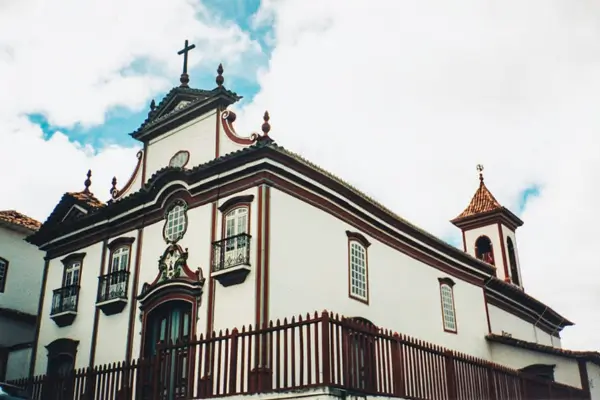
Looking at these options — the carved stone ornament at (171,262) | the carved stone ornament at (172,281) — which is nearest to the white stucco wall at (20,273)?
the carved stone ornament at (172,281)

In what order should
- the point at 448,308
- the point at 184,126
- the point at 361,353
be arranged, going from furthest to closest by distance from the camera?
1. the point at 448,308
2. the point at 184,126
3. the point at 361,353

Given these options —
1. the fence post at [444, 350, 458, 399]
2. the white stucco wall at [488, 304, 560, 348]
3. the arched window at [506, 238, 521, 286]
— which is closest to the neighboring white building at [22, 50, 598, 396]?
the white stucco wall at [488, 304, 560, 348]

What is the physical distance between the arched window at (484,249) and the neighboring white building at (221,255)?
33.9 feet

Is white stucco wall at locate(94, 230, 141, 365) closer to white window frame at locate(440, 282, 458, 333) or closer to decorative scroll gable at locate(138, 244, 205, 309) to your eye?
decorative scroll gable at locate(138, 244, 205, 309)

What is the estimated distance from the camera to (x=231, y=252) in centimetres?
1669

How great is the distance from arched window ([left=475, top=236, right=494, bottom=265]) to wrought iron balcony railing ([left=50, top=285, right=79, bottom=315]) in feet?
70.8

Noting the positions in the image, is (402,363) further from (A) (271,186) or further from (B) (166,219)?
(B) (166,219)

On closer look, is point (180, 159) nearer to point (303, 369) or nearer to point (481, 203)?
point (303, 369)

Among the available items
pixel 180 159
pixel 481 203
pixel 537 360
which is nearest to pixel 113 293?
pixel 180 159

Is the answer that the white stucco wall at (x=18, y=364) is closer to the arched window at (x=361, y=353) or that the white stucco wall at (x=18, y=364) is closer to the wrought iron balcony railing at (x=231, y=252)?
the wrought iron balcony railing at (x=231, y=252)

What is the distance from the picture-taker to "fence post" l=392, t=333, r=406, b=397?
43.3ft

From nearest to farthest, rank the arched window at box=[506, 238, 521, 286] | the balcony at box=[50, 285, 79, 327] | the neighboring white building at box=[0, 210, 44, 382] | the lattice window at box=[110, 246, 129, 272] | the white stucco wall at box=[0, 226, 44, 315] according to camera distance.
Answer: the lattice window at box=[110, 246, 129, 272] → the balcony at box=[50, 285, 79, 327] → the neighboring white building at box=[0, 210, 44, 382] → the white stucco wall at box=[0, 226, 44, 315] → the arched window at box=[506, 238, 521, 286]

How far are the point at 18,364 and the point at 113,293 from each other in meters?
5.84

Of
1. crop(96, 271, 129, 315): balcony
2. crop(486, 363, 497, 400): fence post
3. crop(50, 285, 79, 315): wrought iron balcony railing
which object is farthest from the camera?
crop(50, 285, 79, 315): wrought iron balcony railing
